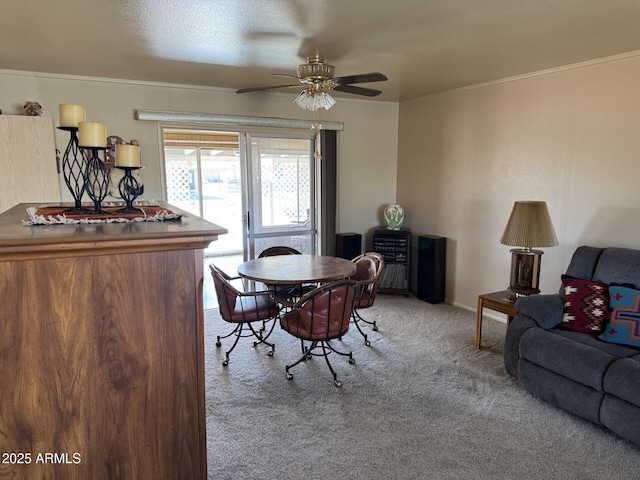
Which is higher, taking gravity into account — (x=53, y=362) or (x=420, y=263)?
(x=53, y=362)

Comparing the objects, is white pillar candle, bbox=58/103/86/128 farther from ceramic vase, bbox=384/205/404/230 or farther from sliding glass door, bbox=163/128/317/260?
ceramic vase, bbox=384/205/404/230

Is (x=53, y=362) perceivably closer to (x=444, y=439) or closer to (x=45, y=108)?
(x=444, y=439)

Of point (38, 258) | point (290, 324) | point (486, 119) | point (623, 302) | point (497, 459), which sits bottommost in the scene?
point (497, 459)

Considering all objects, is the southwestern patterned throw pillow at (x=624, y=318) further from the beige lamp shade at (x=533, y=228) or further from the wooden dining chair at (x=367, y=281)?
the wooden dining chair at (x=367, y=281)

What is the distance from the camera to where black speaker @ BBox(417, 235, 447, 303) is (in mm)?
4953

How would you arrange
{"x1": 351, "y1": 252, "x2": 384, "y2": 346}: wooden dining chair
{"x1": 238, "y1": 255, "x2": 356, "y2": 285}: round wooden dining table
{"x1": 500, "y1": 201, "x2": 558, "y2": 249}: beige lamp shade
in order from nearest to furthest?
{"x1": 238, "y1": 255, "x2": 356, "y2": 285}: round wooden dining table → {"x1": 500, "y1": 201, "x2": 558, "y2": 249}: beige lamp shade → {"x1": 351, "y1": 252, "x2": 384, "y2": 346}: wooden dining chair

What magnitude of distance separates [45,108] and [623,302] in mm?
5012

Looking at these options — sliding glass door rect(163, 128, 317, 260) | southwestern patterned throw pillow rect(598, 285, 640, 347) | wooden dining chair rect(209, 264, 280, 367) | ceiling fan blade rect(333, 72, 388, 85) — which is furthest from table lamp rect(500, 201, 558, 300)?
sliding glass door rect(163, 128, 317, 260)

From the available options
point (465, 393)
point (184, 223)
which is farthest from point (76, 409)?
point (465, 393)

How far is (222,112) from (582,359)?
13.2 ft

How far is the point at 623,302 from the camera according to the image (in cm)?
280

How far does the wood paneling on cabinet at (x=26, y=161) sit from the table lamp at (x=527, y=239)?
3.89 meters

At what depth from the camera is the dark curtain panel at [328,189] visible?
5.20 metres

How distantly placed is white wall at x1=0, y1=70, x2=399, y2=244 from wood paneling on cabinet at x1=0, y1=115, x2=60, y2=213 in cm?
52
